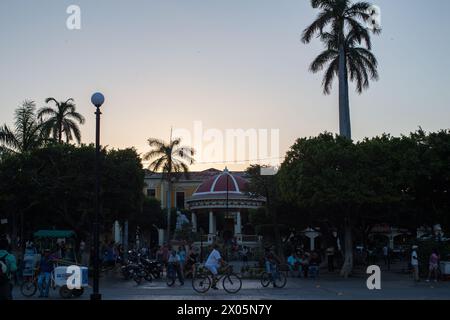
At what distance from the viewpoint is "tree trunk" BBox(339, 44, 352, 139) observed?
39.2 metres

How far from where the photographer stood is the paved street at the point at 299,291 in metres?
20.3

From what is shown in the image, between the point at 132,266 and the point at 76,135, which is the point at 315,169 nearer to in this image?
the point at 132,266

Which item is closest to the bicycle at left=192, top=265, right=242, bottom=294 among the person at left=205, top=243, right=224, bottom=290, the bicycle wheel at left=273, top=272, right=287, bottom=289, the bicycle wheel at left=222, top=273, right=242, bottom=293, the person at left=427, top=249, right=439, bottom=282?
the bicycle wheel at left=222, top=273, right=242, bottom=293

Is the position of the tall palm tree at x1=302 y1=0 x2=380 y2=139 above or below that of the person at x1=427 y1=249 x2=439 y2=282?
above

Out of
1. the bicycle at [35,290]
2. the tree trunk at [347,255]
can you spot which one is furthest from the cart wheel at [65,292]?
the tree trunk at [347,255]

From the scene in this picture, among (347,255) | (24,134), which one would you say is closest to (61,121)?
(24,134)

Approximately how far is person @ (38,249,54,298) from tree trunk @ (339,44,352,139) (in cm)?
2287

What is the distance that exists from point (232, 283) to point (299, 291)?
268 cm

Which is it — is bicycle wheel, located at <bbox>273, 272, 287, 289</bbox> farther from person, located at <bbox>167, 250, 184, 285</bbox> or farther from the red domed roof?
the red domed roof

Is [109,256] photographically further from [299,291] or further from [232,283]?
[299,291]
